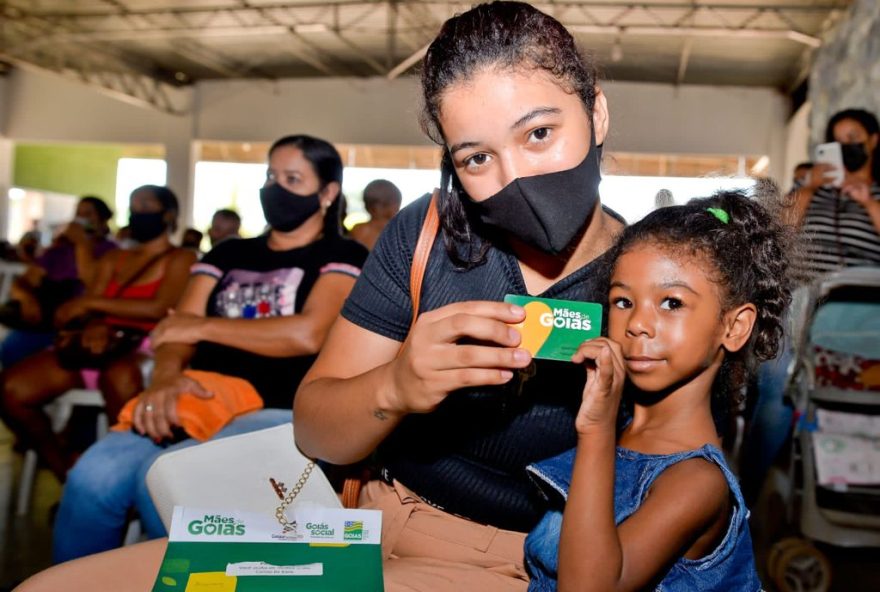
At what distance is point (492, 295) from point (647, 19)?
33.3ft

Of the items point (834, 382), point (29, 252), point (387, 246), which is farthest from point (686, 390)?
point (29, 252)

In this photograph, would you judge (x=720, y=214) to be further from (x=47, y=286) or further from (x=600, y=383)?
(x=47, y=286)

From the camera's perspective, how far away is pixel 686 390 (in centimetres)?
137

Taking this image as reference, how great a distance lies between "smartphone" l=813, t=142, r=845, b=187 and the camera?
344 centimetres

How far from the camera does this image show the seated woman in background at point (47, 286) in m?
4.17

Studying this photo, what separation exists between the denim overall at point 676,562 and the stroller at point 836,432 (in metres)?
2.00

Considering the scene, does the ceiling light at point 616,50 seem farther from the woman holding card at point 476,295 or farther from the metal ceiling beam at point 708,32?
the woman holding card at point 476,295

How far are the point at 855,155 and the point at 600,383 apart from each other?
3.13m

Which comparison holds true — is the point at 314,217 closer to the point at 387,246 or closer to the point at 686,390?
the point at 387,246

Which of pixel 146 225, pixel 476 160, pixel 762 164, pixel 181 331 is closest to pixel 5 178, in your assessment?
pixel 146 225

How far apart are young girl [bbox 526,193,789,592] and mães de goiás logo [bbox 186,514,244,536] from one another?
1.60 feet

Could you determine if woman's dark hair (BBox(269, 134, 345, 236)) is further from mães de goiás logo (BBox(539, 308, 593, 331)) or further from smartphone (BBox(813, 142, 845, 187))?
smartphone (BBox(813, 142, 845, 187))

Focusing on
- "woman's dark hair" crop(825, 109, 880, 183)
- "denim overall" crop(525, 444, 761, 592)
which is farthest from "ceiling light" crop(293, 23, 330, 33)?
"denim overall" crop(525, 444, 761, 592)

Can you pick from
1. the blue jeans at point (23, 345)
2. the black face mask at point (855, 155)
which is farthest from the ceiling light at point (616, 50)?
the blue jeans at point (23, 345)
